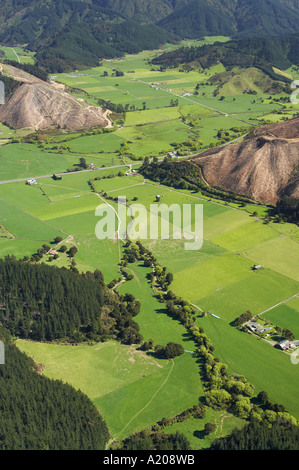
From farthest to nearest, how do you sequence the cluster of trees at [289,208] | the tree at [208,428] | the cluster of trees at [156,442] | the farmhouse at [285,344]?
1. the cluster of trees at [289,208]
2. the farmhouse at [285,344]
3. the tree at [208,428]
4. the cluster of trees at [156,442]

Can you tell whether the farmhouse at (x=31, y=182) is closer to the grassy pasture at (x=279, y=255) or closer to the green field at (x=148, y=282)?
the green field at (x=148, y=282)

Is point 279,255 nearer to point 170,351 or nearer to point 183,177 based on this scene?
point 170,351

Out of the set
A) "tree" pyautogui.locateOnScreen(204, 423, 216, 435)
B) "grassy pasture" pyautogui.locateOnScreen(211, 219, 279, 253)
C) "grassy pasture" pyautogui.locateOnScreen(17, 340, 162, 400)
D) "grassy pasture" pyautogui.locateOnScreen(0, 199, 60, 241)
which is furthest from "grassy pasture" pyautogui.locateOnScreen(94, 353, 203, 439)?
"grassy pasture" pyautogui.locateOnScreen(0, 199, 60, 241)

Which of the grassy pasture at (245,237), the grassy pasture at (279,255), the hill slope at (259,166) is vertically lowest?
the grassy pasture at (279,255)

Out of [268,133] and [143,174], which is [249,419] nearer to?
[143,174]

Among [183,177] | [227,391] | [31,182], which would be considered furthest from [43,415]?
[183,177]

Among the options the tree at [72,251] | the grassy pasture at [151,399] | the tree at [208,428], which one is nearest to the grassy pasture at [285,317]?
the grassy pasture at [151,399]

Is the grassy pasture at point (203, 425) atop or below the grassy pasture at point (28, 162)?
below
